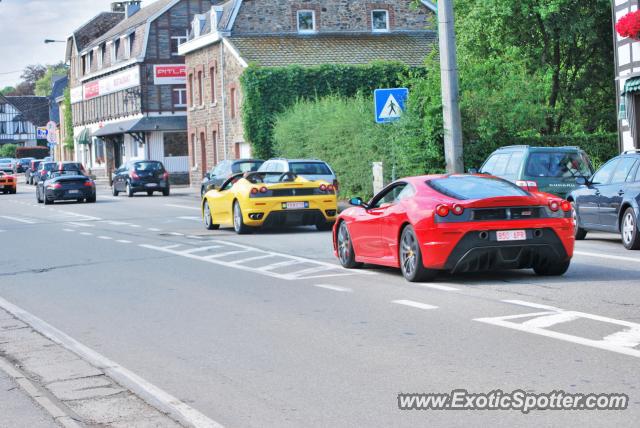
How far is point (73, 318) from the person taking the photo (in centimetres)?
1155

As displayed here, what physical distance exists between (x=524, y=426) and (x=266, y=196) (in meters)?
16.9

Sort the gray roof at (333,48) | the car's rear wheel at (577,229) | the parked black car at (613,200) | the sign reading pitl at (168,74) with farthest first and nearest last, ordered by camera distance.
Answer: the sign reading pitl at (168,74) → the gray roof at (333,48) → the car's rear wheel at (577,229) → the parked black car at (613,200)

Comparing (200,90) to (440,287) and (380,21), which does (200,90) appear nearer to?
(380,21)

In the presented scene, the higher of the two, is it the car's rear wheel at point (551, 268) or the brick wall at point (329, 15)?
the brick wall at point (329, 15)

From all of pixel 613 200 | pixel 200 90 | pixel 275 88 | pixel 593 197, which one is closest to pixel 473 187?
pixel 613 200

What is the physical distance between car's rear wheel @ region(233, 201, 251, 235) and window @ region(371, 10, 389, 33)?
37633mm

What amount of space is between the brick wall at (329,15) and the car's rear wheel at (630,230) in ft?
130

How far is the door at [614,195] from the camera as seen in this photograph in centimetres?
1842

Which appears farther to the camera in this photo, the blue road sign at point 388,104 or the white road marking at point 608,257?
the blue road sign at point 388,104

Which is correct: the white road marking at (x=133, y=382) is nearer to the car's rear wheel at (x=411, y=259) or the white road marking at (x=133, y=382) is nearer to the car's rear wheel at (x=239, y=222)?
the car's rear wheel at (x=411, y=259)

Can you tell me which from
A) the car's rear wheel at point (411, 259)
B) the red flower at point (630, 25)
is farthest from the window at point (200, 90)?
the car's rear wheel at point (411, 259)

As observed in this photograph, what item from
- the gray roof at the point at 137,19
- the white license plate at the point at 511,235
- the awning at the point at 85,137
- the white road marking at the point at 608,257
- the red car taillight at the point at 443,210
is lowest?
the white road marking at the point at 608,257

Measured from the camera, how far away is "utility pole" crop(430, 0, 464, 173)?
23812 mm

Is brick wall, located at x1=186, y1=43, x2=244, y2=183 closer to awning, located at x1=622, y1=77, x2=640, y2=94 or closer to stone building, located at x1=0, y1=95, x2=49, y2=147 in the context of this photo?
awning, located at x1=622, y1=77, x2=640, y2=94
